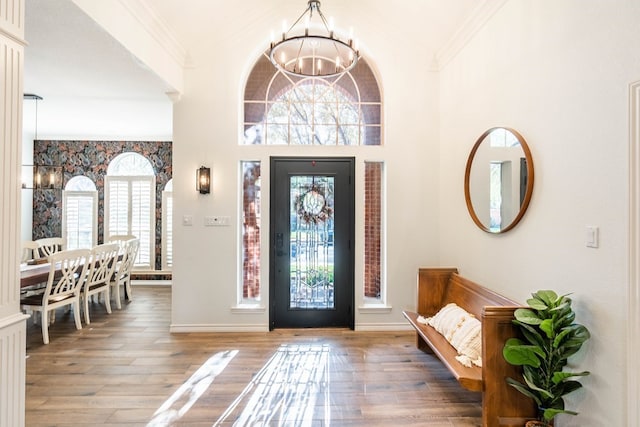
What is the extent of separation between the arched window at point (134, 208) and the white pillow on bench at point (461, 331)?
5.47 m

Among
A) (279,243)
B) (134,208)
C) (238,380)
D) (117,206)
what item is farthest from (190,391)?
(117,206)

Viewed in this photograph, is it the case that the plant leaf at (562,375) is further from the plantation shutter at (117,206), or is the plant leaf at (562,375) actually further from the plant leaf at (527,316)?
the plantation shutter at (117,206)

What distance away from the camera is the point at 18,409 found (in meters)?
1.68

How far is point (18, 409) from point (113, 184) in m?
5.47

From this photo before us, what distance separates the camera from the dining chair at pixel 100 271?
4133 millimetres

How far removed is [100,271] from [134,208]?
2.20 meters

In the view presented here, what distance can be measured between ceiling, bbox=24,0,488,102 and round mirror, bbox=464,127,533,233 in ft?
4.30

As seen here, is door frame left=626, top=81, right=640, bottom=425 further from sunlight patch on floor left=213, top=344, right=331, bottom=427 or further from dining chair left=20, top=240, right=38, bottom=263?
dining chair left=20, top=240, right=38, bottom=263

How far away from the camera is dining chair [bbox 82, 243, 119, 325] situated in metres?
4.13

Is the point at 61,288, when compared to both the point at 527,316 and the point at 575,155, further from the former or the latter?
the point at 575,155

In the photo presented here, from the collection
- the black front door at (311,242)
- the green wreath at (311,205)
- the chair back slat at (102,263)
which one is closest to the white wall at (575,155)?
the black front door at (311,242)

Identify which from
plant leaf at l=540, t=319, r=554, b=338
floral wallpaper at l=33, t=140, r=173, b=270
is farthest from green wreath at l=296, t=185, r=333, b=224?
floral wallpaper at l=33, t=140, r=173, b=270

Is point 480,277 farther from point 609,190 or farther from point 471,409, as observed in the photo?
point 609,190

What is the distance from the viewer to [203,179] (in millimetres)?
3713
